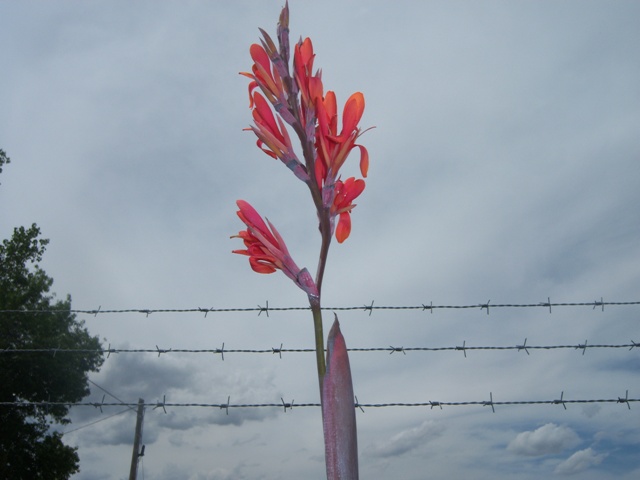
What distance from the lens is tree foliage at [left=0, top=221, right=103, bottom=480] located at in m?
12.3

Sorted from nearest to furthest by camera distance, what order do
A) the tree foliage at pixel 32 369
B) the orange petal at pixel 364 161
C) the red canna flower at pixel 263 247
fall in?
1. the red canna flower at pixel 263 247
2. the orange petal at pixel 364 161
3. the tree foliage at pixel 32 369

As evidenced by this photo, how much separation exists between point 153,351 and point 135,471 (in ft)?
29.4

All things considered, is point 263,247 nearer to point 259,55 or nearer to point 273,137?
point 273,137

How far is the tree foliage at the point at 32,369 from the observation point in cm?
1229

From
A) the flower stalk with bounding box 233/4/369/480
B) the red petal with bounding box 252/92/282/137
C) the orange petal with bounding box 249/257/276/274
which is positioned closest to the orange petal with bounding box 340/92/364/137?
the flower stalk with bounding box 233/4/369/480

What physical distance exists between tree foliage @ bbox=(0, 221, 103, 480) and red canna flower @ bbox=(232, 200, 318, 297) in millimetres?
11508

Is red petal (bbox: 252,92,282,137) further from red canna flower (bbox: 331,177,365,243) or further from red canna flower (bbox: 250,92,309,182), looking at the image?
red canna flower (bbox: 331,177,365,243)

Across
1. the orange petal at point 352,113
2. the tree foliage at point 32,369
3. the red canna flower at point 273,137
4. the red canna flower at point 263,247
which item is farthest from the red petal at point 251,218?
the tree foliage at point 32,369

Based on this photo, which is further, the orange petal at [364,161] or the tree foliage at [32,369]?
the tree foliage at [32,369]

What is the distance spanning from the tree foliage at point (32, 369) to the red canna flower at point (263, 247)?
11508mm

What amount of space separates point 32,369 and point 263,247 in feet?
42.1

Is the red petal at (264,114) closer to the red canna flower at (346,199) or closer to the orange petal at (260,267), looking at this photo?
the red canna flower at (346,199)

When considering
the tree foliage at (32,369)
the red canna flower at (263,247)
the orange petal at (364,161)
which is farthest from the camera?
the tree foliage at (32,369)

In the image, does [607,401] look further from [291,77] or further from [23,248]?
[23,248]
